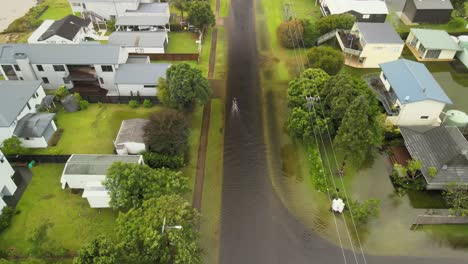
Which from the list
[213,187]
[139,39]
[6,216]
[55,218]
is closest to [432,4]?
[139,39]

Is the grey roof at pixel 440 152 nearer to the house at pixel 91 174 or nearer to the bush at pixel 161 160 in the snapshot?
the bush at pixel 161 160

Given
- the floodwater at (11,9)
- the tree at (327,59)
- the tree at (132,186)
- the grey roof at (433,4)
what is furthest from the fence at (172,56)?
the grey roof at (433,4)

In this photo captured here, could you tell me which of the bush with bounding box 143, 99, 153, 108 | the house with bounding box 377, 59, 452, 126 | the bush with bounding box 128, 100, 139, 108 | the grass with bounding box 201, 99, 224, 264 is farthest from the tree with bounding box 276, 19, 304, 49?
the bush with bounding box 128, 100, 139, 108

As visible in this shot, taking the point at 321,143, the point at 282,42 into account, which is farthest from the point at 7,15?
the point at 321,143

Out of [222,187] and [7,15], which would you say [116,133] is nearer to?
[222,187]

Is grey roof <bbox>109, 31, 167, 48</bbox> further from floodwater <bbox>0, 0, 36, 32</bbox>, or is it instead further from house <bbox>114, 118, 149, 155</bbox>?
floodwater <bbox>0, 0, 36, 32</bbox>

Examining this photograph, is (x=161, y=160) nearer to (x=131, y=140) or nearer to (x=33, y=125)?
(x=131, y=140)
